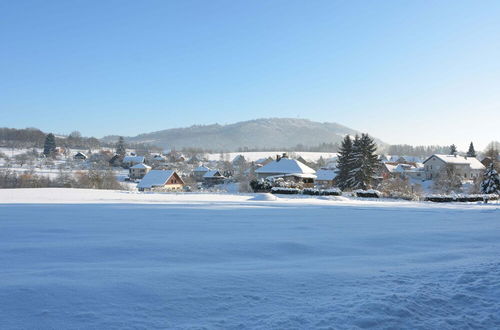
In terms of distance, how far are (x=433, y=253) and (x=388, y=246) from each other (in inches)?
34.5

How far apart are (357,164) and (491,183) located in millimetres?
13341

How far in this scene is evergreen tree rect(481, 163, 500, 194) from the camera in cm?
3484

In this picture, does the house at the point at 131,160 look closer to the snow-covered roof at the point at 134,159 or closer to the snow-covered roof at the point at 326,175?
the snow-covered roof at the point at 134,159

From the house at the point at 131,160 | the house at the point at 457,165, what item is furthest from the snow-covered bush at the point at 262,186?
the house at the point at 131,160

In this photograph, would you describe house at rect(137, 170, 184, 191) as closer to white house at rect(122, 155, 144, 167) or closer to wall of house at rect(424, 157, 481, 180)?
wall of house at rect(424, 157, 481, 180)

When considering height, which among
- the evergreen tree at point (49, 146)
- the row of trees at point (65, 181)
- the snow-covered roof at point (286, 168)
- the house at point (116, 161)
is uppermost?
the evergreen tree at point (49, 146)

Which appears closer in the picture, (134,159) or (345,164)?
(345,164)

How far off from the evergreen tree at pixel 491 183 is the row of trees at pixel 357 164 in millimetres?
11382

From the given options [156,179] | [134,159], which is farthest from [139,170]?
[156,179]

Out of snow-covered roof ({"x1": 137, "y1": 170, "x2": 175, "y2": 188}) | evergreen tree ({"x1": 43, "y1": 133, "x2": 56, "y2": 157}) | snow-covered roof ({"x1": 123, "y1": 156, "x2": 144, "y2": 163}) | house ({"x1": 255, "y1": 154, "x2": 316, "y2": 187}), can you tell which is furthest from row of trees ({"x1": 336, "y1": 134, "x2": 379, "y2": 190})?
evergreen tree ({"x1": 43, "y1": 133, "x2": 56, "y2": 157})

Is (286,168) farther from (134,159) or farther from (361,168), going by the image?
(134,159)

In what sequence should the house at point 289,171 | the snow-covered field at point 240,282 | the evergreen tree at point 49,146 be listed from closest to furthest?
the snow-covered field at point 240,282 < the house at point 289,171 < the evergreen tree at point 49,146

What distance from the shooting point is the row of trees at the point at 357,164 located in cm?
4106

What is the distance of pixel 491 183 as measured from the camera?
35188 mm
